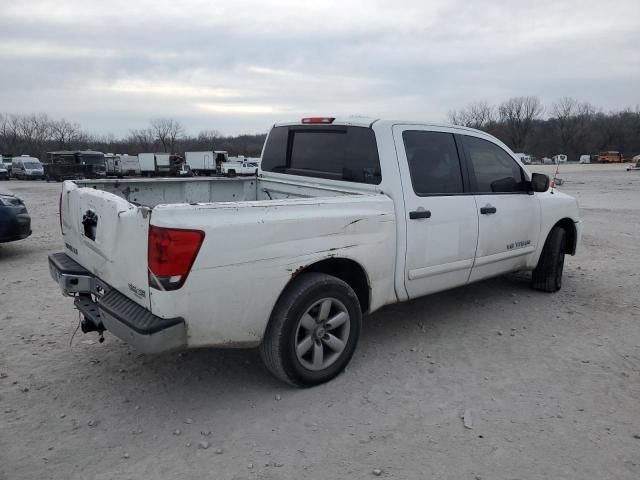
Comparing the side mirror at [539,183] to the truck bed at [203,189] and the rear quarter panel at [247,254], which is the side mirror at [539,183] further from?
the rear quarter panel at [247,254]

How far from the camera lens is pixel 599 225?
1095cm

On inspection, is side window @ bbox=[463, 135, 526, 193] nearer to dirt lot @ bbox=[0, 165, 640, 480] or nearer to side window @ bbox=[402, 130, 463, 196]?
side window @ bbox=[402, 130, 463, 196]

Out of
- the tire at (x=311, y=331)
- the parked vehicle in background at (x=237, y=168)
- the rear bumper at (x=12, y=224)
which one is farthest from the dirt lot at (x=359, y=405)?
the parked vehicle in background at (x=237, y=168)

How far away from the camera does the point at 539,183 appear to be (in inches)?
195

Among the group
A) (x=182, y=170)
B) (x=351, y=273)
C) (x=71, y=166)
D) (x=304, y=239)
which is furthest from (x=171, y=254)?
(x=182, y=170)

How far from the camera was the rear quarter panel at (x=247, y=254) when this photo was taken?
2744 mm

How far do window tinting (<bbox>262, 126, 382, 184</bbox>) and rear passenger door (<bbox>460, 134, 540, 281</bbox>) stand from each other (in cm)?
109

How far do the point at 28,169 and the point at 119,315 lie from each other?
147 feet

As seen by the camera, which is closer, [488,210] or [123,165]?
[488,210]

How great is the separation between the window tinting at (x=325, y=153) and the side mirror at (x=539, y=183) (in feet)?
6.62

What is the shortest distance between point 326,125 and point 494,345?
2404 millimetres

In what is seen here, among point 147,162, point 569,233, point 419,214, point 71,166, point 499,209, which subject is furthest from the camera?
point 147,162

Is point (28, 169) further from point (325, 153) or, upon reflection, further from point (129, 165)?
point (325, 153)

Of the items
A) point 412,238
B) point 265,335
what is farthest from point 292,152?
point 265,335
